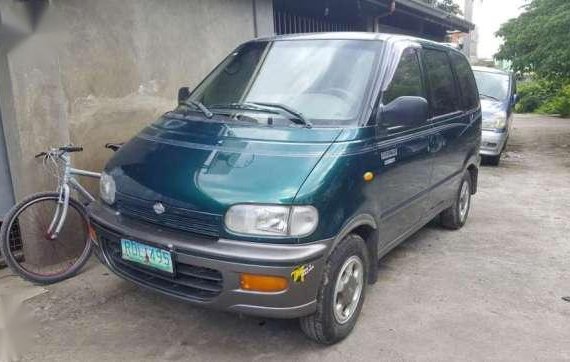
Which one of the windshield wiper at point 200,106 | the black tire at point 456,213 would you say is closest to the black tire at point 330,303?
the windshield wiper at point 200,106

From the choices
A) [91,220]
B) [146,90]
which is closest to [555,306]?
[91,220]

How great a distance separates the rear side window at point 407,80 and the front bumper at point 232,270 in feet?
4.46

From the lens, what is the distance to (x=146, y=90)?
5105 millimetres

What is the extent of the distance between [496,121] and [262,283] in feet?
25.2

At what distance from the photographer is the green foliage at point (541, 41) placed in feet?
36.2

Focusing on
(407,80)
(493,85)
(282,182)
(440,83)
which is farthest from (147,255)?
(493,85)

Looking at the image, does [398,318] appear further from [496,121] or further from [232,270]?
[496,121]

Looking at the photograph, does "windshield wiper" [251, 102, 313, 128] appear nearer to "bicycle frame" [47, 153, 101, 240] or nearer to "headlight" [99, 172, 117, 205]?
"headlight" [99, 172, 117, 205]

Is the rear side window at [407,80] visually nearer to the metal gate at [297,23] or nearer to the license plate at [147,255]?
the license plate at [147,255]

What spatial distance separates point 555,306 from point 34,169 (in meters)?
4.21

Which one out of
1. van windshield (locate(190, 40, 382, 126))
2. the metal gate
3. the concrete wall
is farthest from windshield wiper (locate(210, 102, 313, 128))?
the metal gate

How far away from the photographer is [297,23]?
7836 millimetres

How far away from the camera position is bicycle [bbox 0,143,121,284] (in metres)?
3.99

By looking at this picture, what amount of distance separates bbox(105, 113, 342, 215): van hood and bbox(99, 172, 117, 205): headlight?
0.04 metres
